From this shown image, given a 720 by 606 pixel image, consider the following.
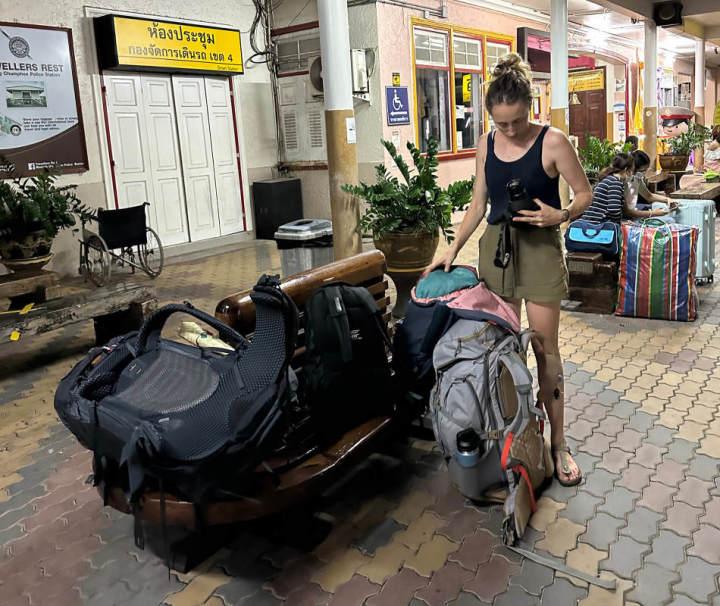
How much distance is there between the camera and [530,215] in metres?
2.35

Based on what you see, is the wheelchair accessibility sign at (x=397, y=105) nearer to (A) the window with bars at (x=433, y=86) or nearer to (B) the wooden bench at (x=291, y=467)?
(A) the window with bars at (x=433, y=86)

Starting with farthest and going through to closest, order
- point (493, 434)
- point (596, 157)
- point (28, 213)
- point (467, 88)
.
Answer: point (467, 88), point (596, 157), point (28, 213), point (493, 434)

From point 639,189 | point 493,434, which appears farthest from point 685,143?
point 493,434

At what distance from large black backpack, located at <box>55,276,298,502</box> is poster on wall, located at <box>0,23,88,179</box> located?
5.16 metres

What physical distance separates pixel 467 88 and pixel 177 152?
4434 mm

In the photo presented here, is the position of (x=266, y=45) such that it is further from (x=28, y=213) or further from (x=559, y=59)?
(x=28, y=213)

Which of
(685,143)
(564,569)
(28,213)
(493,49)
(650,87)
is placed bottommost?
(564,569)

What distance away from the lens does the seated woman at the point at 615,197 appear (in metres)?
4.74

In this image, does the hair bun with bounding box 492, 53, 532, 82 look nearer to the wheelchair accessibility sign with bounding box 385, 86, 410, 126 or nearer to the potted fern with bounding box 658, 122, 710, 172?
the wheelchair accessibility sign with bounding box 385, 86, 410, 126

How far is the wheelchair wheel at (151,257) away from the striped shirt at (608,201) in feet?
13.0

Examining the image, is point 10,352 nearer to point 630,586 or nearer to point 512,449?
point 512,449

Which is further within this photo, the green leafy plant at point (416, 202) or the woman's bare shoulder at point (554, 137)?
the green leafy plant at point (416, 202)

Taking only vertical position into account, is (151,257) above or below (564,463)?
above

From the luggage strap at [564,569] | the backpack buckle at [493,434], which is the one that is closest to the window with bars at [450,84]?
the backpack buckle at [493,434]
